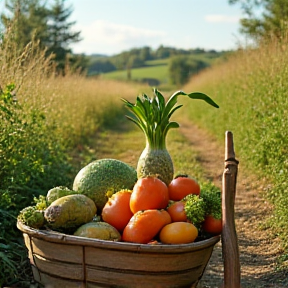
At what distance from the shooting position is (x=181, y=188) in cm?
297

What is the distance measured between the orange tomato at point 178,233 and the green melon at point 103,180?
0.59m

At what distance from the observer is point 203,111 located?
1520 cm

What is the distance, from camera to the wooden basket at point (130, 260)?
8.07 ft

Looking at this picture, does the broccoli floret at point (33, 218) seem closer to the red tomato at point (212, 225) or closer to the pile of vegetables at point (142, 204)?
the pile of vegetables at point (142, 204)

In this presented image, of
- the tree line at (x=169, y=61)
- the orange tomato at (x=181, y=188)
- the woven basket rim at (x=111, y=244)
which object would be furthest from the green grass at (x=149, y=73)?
the woven basket rim at (x=111, y=244)

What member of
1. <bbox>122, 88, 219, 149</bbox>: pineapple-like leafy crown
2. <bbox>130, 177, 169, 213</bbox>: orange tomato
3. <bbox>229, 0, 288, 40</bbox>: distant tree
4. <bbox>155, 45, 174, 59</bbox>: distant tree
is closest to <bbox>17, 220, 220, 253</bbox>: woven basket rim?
<bbox>130, 177, 169, 213</bbox>: orange tomato

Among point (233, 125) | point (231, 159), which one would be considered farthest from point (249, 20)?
point (231, 159)

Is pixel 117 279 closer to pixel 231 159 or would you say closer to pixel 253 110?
pixel 231 159

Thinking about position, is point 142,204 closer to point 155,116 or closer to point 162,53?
point 155,116

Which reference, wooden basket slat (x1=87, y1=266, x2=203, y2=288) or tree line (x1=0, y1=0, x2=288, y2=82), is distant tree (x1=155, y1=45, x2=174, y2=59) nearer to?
tree line (x1=0, y1=0, x2=288, y2=82)

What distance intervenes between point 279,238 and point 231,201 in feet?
6.94

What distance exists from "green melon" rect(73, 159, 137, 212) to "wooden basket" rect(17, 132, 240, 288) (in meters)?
0.57

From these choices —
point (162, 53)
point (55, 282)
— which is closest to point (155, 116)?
point (55, 282)

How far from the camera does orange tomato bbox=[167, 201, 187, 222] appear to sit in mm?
2738
